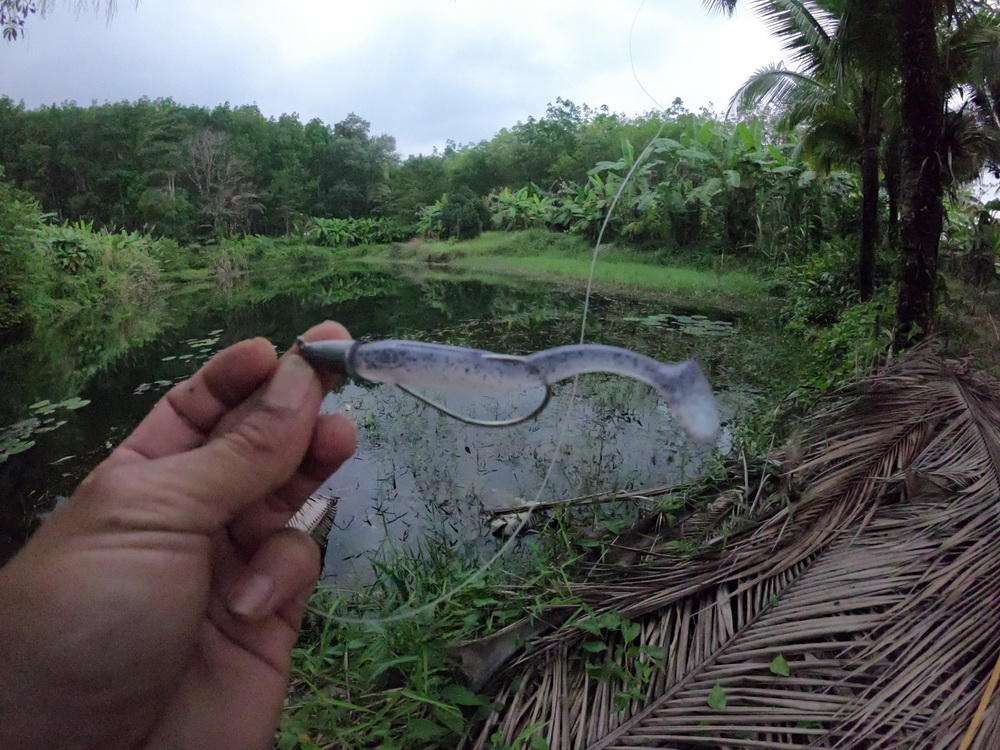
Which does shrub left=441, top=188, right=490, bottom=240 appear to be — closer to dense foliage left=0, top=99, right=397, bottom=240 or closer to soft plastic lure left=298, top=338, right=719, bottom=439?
dense foliage left=0, top=99, right=397, bottom=240

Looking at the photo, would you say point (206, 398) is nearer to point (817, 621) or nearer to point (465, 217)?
point (817, 621)

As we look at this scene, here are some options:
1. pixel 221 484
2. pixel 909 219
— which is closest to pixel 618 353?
pixel 221 484

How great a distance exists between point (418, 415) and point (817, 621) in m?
3.87

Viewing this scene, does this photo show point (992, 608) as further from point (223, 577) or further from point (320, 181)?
point (320, 181)

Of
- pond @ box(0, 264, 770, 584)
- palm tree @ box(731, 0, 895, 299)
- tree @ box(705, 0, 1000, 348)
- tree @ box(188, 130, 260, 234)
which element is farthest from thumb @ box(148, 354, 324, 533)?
tree @ box(188, 130, 260, 234)

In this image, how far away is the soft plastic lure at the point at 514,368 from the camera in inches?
41.3

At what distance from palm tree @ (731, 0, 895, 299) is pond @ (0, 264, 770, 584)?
2589 mm

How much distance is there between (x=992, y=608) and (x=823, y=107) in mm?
9341

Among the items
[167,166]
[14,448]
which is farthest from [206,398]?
[167,166]

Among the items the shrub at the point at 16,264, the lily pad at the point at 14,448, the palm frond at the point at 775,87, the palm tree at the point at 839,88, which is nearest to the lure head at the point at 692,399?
the lily pad at the point at 14,448

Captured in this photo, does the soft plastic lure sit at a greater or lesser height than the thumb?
greater

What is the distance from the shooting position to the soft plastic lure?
1050mm

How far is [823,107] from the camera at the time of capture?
835 cm

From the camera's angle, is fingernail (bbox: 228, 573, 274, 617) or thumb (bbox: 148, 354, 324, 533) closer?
thumb (bbox: 148, 354, 324, 533)
